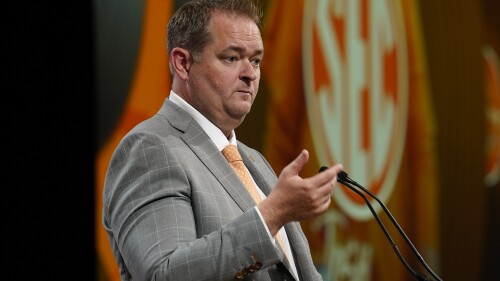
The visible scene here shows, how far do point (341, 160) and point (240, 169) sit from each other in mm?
1722

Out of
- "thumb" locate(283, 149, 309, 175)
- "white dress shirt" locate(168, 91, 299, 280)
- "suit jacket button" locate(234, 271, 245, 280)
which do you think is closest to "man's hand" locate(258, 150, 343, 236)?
"thumb" locate(283, 149, 309, 175)

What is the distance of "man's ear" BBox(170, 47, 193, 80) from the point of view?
6.93 ft

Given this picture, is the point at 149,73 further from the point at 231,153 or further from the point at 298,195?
the point at 298,195

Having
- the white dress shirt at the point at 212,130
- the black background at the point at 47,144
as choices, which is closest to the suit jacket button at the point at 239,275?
the white dress shirt at the point at 212,130

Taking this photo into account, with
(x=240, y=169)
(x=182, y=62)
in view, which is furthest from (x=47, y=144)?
(x=240, y=169)

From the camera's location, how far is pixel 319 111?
3.72 meters

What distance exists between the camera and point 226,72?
6.76 ft

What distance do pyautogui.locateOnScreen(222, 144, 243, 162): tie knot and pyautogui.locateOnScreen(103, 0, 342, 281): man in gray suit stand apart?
0.08 ft

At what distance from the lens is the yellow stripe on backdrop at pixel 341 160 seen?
11.6 ft

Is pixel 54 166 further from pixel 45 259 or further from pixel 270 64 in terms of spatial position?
pixel 270 64

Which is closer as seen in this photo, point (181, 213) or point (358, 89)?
A: point (181, 213)

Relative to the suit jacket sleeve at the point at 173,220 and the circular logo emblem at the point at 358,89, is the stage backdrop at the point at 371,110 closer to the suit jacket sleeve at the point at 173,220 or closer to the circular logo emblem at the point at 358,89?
the circular logo emblem at the point at 358,89

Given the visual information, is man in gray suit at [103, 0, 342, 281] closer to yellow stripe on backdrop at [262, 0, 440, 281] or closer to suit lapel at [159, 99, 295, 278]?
suit lapel at [159, 99, 295, 278]

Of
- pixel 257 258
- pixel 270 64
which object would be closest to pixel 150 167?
pixel 257 258
